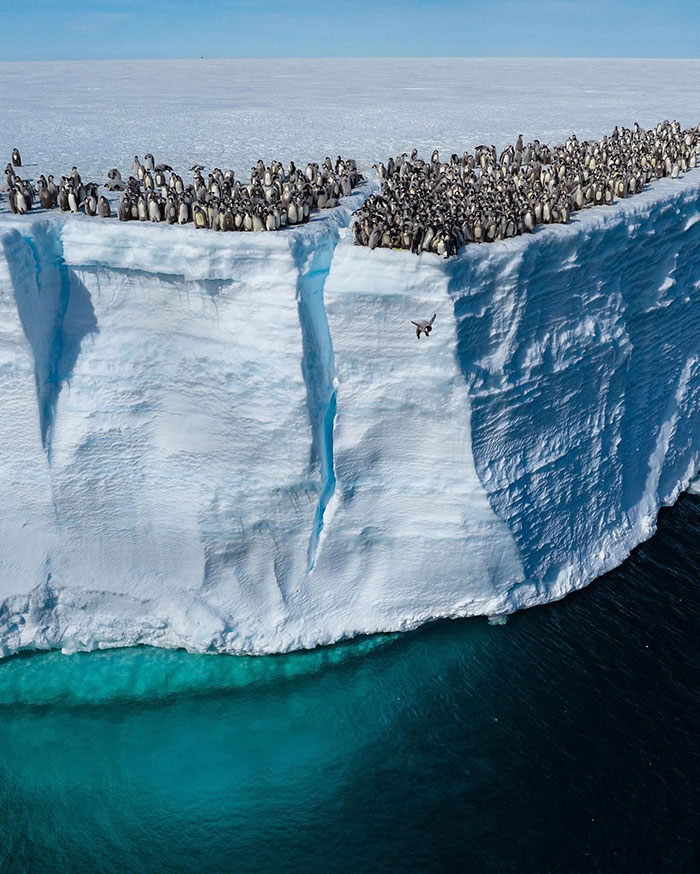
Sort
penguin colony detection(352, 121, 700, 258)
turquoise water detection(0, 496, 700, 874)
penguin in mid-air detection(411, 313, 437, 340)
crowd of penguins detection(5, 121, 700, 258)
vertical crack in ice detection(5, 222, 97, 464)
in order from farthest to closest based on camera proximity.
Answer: crowd of penguins detection(5, 121, 700, 258) < penguin colony detection(352, 121, 700, 258) < vertical crack in ice detection(5, 222, 97, 464) < penguin in mid-air detection(411, 313, 437, 340) < turquoise water detection(0, 496, 700, 874)

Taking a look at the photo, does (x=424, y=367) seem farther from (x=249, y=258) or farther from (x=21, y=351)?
(x=21, y=351)

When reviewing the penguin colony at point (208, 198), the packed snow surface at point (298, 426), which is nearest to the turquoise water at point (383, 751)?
the packed snow surface at point (298, 426)

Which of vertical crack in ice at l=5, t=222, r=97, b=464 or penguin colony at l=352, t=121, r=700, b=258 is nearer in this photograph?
vertical crack in ice at l=5, t=222, r=97, b=464

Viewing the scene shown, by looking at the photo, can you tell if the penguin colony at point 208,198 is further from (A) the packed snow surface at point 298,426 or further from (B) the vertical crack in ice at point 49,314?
(B) the vertical crack in ice at point 49,314

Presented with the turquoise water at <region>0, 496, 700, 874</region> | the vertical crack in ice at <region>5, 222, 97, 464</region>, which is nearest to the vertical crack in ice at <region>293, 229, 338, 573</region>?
the turquoise water at <region>0, 496, 700, 874</region>

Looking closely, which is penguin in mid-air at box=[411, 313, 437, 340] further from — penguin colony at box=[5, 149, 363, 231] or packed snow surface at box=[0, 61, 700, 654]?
penguin colony at box=[5, 149, 363, 231]

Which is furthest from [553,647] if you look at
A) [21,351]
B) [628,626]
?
[21,351]

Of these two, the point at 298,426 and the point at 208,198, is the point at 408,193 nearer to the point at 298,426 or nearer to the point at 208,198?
the point at 208,198
